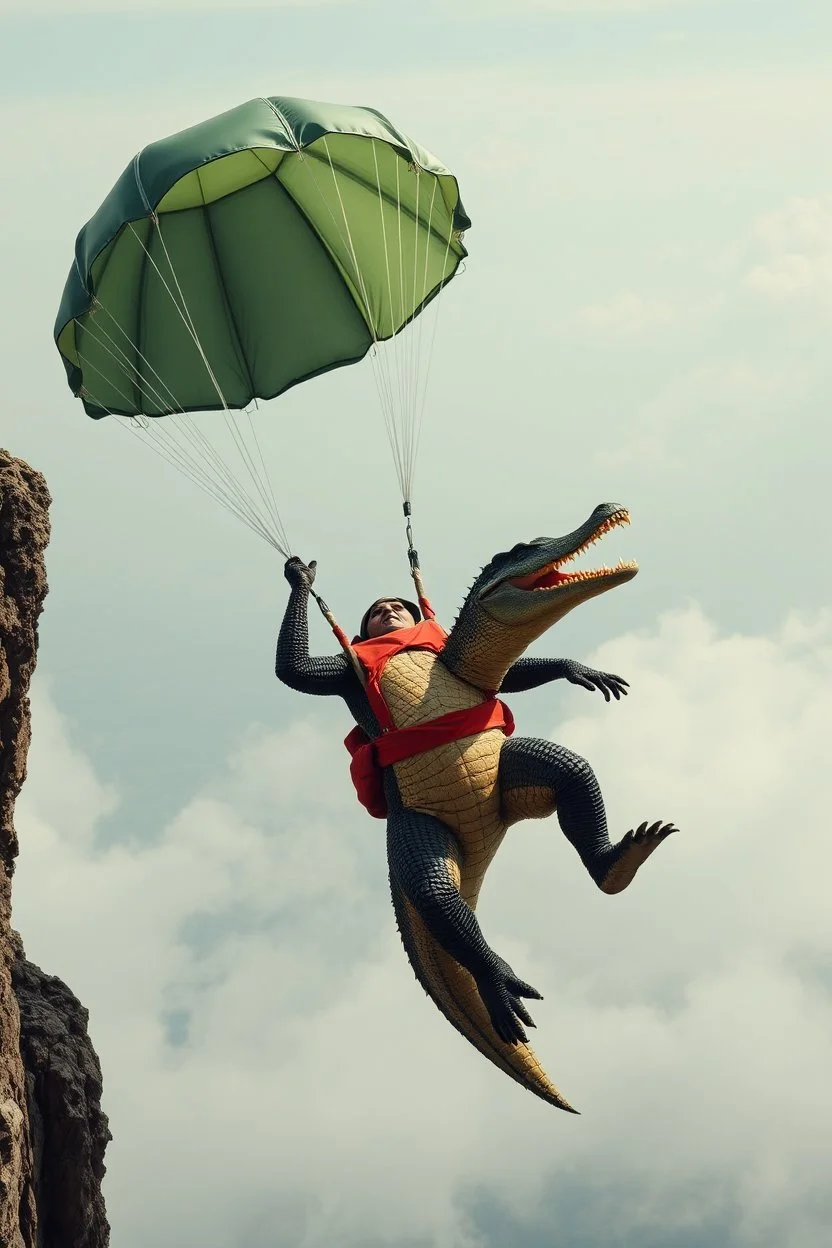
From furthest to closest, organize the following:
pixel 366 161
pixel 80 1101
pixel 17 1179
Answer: pixel 366 161 → pixel 80 1101 → pixel 17 1179

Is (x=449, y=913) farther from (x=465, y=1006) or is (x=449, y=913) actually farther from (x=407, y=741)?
(x=407, y=741)

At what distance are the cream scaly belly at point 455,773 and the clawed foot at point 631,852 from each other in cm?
85

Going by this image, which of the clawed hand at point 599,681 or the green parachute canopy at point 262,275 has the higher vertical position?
the green parachute canopy at point 262,275

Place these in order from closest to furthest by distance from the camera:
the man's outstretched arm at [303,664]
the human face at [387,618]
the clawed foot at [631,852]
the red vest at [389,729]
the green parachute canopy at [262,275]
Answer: the clawed foot at [631,852] < the red vest at [389,729] < the man's outstretched arm at [303,664] < the human face at [387,618] < the green parachute canopy at [262,275]

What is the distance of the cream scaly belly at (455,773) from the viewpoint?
1098cm

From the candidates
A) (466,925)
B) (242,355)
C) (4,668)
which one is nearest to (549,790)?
(466,925)

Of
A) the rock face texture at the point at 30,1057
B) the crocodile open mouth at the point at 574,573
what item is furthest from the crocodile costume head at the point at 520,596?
the rock face texture at the point at 30,1057

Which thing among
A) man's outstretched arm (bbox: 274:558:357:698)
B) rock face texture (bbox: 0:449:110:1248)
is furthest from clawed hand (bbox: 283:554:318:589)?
rock face texture (bbox: 0:449:110:1248)

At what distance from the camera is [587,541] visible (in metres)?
11.0

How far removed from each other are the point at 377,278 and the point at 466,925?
580 cm

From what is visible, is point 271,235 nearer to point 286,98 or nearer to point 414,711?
point 286,98

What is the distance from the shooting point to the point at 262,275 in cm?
1405

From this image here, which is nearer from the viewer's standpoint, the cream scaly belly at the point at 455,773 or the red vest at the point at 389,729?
the cream scaly belly at the point at 455,773

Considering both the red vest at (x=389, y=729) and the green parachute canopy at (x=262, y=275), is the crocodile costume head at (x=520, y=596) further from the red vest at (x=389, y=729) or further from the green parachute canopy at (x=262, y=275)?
the green parachute canopy at (x=262, y=275)
